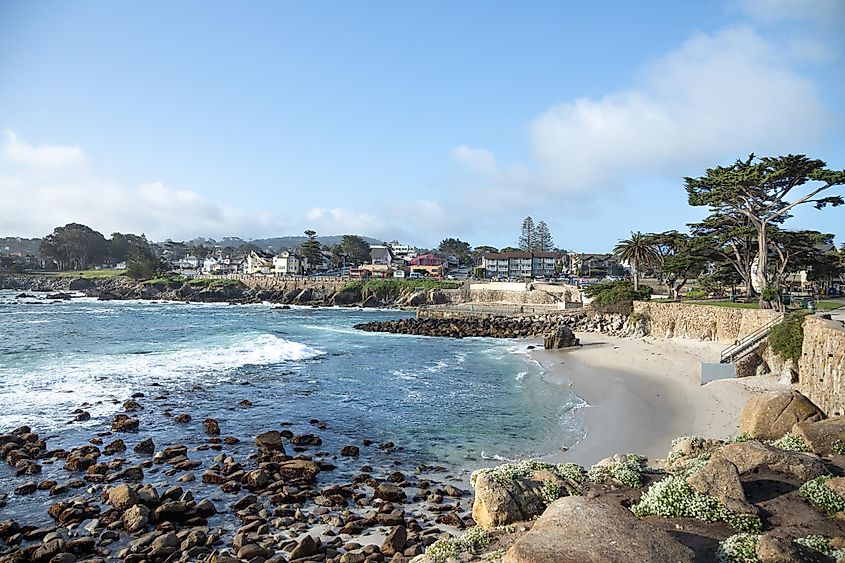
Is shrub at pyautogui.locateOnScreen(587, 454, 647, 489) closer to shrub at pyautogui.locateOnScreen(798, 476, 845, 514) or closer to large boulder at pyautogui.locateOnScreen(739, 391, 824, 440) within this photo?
shrub at pyautogui.locateOnScreen(798, 476, 845, 514)

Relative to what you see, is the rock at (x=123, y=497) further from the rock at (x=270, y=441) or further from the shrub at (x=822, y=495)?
the shrub at (x=822, y=495)

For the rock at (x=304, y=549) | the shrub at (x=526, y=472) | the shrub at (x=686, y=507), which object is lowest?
the rock at (x=304, y=549)

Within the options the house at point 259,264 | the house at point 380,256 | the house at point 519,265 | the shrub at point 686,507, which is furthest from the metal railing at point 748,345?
the house at point 380,256

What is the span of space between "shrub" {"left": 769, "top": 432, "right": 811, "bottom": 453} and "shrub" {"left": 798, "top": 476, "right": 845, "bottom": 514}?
2147 millimetres

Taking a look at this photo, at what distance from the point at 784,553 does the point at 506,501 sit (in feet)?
12.4

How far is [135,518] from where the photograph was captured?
12555 mm

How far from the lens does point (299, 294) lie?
9569cm

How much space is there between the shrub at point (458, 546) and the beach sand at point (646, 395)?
859 centimetres

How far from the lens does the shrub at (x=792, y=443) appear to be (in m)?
11.3

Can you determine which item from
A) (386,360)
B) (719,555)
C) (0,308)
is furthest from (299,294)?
(719,555)

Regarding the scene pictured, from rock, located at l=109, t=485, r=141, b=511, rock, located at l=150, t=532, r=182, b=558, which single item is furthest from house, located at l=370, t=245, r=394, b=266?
rock, located at l=150, t=532, r=182, b=558

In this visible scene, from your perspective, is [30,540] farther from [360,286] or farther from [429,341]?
[360,286]

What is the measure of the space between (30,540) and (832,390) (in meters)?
19.9

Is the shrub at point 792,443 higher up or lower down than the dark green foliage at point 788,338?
lower down
